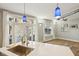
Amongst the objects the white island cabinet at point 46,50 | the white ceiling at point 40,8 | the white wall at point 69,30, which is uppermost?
the white ceiling at point 40,8

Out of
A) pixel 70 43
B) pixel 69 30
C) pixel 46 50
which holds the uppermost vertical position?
pixel 69 30

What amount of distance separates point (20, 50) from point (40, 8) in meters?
0.97

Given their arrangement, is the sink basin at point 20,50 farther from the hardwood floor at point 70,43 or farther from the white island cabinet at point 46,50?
the hardwood floor at point 70,43

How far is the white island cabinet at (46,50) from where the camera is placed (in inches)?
71.2

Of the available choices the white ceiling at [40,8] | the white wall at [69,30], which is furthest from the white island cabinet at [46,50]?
the white ceiling at [40,8]

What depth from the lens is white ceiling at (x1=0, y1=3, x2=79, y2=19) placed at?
6.07 ft

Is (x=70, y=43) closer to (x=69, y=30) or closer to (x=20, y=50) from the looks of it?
(x=69, y=30)

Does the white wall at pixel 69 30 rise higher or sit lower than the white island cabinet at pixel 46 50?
higher

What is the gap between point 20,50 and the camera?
1.96 m

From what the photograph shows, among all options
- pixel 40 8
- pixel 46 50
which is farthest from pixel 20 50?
pixel 40 8

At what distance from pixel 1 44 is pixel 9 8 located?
28.1 inches

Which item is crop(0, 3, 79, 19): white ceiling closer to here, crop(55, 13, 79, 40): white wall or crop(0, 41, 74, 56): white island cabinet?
crop(55, 13, 79, 40): white wall

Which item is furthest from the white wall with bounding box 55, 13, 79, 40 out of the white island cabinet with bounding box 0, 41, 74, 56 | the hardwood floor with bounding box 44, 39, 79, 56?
the white island cabinet with bounding box 0, 41, 74, 56

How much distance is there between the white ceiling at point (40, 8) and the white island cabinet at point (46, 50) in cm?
61
